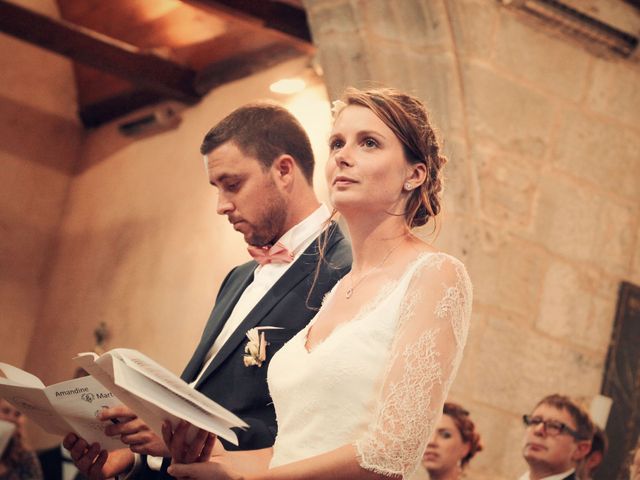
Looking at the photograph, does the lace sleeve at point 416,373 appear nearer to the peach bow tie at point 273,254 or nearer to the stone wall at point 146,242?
the peach bow tie at point 273,254

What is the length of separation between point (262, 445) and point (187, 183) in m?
4.58

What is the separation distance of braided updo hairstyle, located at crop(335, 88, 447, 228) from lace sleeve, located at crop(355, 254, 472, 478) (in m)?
0.29

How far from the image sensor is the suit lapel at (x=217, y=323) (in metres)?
2.60

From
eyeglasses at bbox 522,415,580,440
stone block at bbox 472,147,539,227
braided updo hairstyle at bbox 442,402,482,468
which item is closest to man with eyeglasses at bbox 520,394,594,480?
eyeglasses at bbox 522,415,580,440

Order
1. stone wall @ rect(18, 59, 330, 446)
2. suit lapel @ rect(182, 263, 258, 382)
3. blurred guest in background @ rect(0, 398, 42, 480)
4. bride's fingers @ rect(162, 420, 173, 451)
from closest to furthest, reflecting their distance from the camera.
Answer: bride's fingers @ rect(162, 420, 173, 451) → suit lapel @ rect(182, 263, 258, 382) → blurred guest in background @ rect(0, 398, 42, 480) → stone wall @ rect(18, 59, 330, 446)

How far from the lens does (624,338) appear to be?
4367mm

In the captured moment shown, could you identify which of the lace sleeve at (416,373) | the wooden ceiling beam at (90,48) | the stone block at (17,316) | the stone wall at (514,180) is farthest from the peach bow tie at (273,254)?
the stone block at (17,316)

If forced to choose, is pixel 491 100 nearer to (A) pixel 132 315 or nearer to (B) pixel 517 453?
(B) pixel 517 453

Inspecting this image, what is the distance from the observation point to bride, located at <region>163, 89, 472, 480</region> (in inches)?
70.5

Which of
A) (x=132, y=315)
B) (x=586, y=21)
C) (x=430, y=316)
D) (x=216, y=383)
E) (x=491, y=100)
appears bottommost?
(x=216, y=383)

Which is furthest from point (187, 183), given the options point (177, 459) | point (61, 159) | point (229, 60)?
point (177, 459)

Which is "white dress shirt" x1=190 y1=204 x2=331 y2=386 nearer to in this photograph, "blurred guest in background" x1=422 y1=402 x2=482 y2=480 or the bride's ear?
the bride's ear

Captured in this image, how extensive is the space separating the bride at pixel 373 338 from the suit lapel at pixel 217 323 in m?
0.49

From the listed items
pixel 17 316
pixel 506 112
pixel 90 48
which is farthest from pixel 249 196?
pixel 17 316
